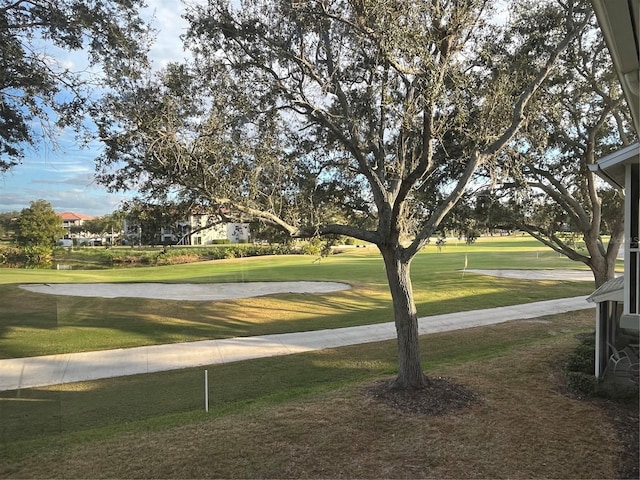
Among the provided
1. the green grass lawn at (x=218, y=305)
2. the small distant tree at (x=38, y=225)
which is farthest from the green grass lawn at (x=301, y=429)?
the small distant tree at (x=38, y=225)

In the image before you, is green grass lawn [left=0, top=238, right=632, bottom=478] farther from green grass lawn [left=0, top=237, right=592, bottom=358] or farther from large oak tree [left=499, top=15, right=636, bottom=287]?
large oak tree [left=499, top=15, right=636, bottom=287]

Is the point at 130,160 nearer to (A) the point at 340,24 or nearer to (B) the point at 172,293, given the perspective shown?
(A) the point at 340,24

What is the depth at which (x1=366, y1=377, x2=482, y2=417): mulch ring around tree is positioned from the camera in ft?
22.1

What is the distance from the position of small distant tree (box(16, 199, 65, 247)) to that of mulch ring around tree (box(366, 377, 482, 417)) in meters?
5.55

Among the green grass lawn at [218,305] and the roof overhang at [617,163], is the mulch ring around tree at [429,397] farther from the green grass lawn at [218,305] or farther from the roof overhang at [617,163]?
the green grass lawn at [218,305]

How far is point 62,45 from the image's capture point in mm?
5062

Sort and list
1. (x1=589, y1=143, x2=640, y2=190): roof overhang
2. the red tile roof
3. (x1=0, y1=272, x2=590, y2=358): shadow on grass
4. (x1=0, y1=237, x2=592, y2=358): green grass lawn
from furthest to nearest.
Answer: (x1=0, y1=272, x2=590, y2=358): shadow on grass → (x1=0, y1=237, x2=592, y2=358): green grass lawn → the red tile roof → (x1=589, y1=143, x2=640, y2=190): roof overhang

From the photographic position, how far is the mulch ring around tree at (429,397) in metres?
6.75

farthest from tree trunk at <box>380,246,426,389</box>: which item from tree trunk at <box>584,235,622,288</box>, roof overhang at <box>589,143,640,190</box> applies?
tree trunk at <box>584,235,622,288</box>

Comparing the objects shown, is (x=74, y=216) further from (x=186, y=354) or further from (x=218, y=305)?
(x=218, y=305)

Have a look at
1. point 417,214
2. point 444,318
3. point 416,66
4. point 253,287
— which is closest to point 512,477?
point 416,66

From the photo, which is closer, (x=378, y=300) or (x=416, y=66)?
(x=416, y=66)

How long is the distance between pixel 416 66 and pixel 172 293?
16.2 metres

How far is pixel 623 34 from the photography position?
127 inches
